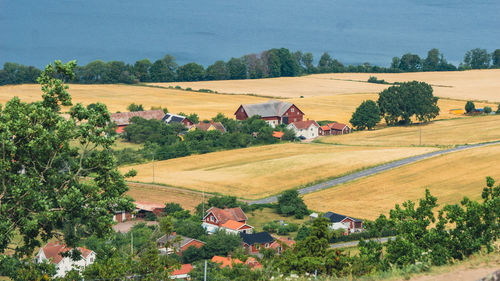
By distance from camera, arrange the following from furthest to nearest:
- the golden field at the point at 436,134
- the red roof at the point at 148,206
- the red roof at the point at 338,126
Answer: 1. the red roof at the point at 338,126
2. the golden field at the point at 436,134
3. the red roof at the point at 148,206

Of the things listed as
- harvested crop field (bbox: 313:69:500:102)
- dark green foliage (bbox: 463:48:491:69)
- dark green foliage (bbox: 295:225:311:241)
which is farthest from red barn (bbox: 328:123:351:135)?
dark green foliage (bbox: 463:48:491:69)

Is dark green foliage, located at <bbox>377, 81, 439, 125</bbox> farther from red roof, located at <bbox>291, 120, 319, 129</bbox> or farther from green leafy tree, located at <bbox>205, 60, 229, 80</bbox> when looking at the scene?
green leafy tree, located at <bbox>205, 60, 229, 80</bbox>

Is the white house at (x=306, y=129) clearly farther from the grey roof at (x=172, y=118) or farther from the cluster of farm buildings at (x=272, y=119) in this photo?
the grey roof at (x=172, y=118)

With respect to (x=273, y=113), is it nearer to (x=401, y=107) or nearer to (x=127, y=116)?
(x=401, y=107)

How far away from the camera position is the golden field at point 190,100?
113 metres

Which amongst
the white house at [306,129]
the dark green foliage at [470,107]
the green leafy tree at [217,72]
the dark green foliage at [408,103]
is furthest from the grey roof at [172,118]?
the green leafy tree at [217,72]

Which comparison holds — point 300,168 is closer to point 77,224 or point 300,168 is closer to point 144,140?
point 144,140

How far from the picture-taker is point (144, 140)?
84688mm

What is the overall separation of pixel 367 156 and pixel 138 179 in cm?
2610

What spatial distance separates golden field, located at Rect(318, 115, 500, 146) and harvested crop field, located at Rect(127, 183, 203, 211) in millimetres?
33295

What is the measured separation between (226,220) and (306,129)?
47.4m

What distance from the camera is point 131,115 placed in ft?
322

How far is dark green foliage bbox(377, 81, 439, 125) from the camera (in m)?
96.4

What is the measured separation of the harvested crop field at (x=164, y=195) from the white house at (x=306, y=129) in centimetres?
3786
